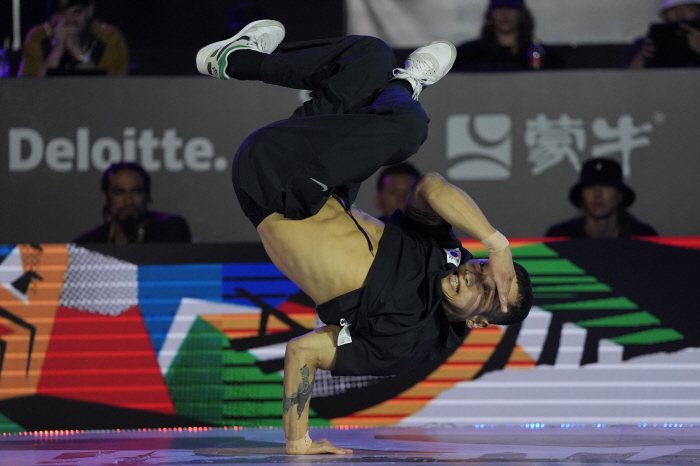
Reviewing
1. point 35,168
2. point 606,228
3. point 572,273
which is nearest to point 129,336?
point 35,168

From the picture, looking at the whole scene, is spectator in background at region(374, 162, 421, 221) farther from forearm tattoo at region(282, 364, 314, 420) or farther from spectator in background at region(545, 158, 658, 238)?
forearm tattoo at region(282, 364, 314, 420)

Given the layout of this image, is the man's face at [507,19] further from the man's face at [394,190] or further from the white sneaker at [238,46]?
the white sneaker at [238,46]

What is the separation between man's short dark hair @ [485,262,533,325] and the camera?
9.85 feet

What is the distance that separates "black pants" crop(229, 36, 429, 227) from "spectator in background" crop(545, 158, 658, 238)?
1.95m

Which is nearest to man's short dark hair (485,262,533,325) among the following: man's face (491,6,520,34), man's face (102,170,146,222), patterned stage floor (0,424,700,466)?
patterned stage floor (0,424,700,466)

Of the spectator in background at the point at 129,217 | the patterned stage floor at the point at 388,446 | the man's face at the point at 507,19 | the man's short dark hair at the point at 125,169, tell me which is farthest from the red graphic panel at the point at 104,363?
the man's face at the point at 507,19

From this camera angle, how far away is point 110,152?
4.71 m

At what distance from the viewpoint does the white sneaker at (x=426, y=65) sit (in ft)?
10.1

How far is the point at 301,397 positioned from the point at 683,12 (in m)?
3.50

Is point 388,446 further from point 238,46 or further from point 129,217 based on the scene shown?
point 129,217

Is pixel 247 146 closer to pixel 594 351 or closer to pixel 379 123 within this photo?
pixel 379 123

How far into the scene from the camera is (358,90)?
121 inches

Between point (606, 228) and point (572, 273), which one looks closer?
point (572, 273)

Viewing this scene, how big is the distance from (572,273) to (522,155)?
3.28 feet
